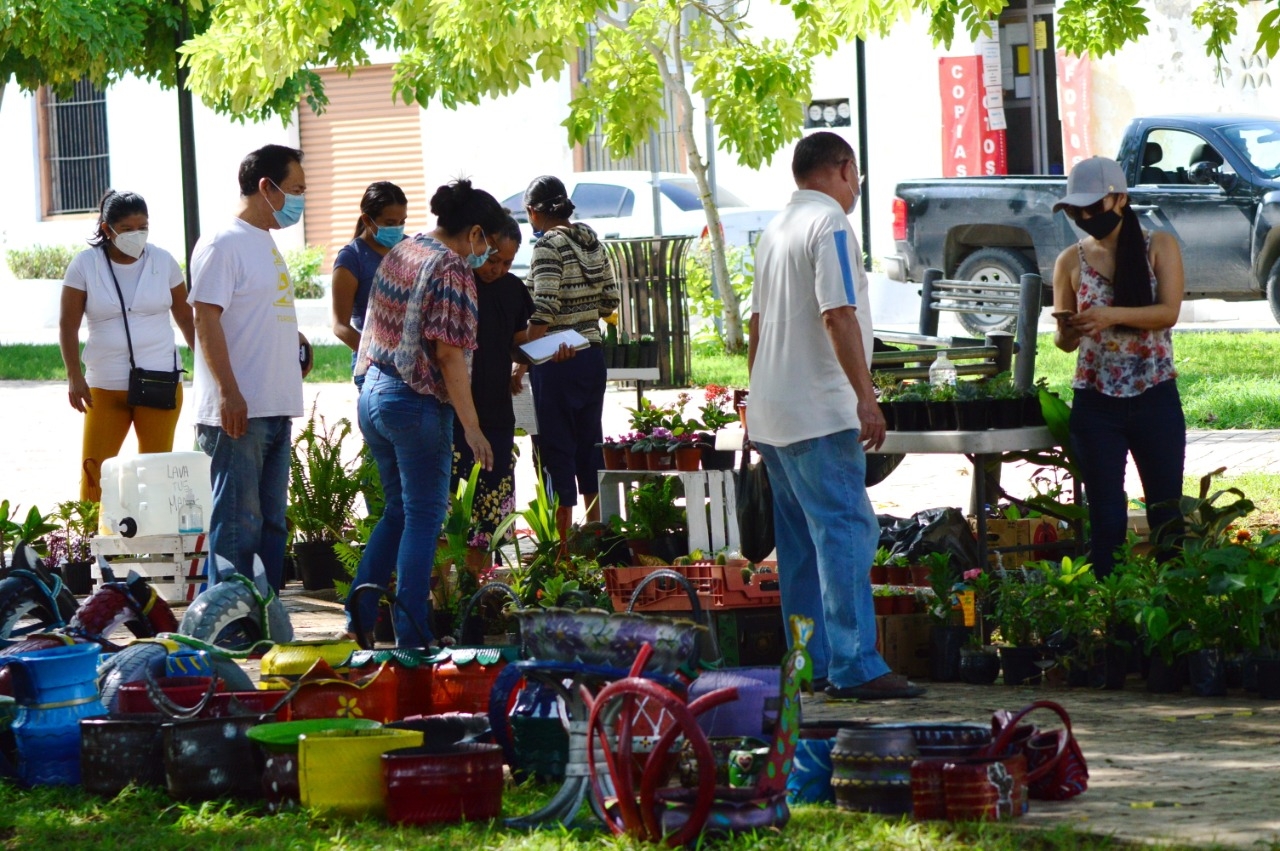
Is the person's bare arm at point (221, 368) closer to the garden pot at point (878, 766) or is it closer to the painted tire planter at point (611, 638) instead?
the painted tire planter at point (611, 638)

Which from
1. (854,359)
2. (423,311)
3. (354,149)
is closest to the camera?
(854,359)

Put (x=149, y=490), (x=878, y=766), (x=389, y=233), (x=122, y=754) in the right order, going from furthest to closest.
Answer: (x=149, y=490), (x=389, y=233), (x=122, y=754), (x=878, y=766)

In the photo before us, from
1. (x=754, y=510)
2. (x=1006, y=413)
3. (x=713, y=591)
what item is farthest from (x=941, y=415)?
(x=713, y=591)

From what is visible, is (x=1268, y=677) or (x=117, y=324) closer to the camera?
(x=1268, y=677)

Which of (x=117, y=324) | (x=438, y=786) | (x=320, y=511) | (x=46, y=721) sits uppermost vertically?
(x=117, y=324)

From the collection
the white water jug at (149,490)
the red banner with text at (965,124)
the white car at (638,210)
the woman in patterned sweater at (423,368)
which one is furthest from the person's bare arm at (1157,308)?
the red banner with text at (965,124)

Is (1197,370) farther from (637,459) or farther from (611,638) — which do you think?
(611,638)

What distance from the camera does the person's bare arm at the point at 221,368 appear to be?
23.6 feet

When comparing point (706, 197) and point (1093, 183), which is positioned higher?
point (706, 197)

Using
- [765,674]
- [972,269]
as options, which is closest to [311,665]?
[765,674]

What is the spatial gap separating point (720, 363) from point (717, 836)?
1406 cm

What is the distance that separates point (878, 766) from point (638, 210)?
61.5ft

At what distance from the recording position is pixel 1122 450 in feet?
23.1

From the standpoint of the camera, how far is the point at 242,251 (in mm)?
7398
